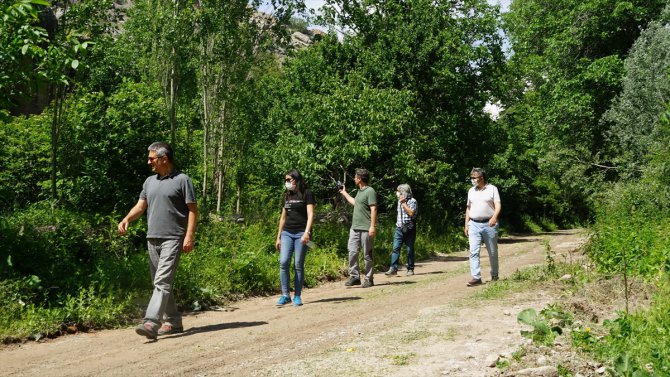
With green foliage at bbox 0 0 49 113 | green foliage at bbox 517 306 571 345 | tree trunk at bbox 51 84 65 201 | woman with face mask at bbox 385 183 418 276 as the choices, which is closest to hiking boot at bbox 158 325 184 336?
green foliage at bbox 0 0 49 113

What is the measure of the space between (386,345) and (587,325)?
7.37 ft

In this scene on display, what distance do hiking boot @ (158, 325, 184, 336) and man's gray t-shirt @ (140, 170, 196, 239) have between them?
1.15 metres

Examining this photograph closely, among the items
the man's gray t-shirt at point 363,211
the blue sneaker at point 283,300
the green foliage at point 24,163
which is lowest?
the blue sneaker at point 283,300

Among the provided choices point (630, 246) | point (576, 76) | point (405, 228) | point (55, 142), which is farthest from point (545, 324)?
point (576, 76)

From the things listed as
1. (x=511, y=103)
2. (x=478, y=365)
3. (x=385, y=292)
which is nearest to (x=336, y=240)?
(x=385, y=292)

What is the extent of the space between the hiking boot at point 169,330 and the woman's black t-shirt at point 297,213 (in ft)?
8.08

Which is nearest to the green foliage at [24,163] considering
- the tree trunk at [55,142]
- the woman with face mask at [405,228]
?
the tree trunk at [55,142]

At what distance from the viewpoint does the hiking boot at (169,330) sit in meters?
7.82

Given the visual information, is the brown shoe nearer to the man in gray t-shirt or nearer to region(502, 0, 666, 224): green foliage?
the man in gray t-shirt

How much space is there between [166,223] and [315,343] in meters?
2.26

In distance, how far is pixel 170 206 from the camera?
759 cm

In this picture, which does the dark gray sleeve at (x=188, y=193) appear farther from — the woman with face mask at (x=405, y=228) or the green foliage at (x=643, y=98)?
the green foliage at (x=643, y=98)

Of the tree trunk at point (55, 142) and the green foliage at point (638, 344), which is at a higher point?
the tree trunk at point (55, 142)

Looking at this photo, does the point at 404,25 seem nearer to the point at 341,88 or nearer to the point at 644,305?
the point at 341,88
